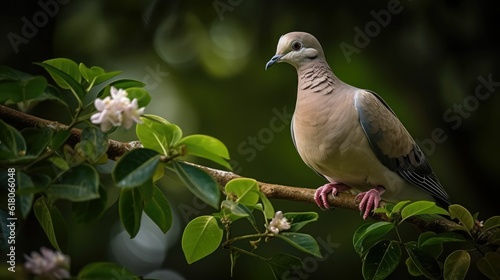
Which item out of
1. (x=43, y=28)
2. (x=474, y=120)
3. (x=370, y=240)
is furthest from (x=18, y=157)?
(x=474, y=120)

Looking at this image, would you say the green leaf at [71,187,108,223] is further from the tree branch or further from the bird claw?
the bird claw

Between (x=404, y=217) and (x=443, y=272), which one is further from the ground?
(x=404, y=217)

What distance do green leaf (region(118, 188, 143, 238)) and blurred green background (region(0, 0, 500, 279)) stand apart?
1.74m

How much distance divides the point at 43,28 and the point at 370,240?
2.23 m

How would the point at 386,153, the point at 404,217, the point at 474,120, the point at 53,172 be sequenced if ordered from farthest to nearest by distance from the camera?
the point at 474,120, the point at 386,153, the point at 404,217, the point at 53,172

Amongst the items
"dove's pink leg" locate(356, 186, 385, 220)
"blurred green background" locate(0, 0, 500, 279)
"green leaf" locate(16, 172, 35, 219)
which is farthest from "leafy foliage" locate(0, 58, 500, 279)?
"blurred green background" locate(0, 0, 500, 279)

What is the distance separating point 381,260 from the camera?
4.92ft

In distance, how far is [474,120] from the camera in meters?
3.06

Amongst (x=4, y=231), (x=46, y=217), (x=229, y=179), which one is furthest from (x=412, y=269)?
(x=4, y=231)

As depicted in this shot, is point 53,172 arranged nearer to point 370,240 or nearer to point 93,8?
point 370,240

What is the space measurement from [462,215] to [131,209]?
836 millimetres

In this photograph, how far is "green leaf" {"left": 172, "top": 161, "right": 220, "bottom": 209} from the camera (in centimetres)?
105

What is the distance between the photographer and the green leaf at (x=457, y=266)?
60.8 inches

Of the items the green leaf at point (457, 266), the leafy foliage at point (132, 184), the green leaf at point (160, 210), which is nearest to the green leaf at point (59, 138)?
the leafy foliage at point (132, 184)
